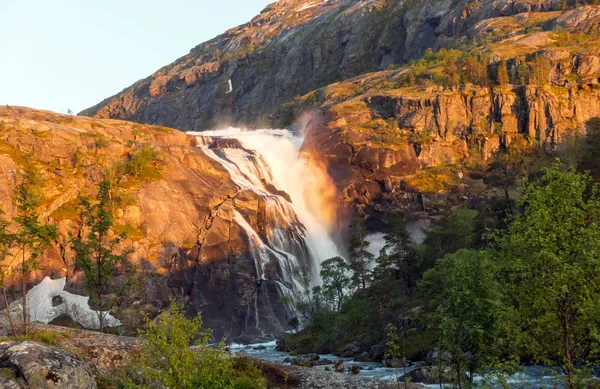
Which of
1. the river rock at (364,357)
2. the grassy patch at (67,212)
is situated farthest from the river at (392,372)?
the grassy patch at (67,212)

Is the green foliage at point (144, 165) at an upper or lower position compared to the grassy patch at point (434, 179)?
lower

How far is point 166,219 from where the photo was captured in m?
91.5

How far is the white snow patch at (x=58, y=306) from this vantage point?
73.9 m

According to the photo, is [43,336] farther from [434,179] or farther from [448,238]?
[434,179]

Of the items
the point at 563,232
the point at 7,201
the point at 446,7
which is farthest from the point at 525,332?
the point at 446,7

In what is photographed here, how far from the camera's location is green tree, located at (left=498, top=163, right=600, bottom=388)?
741 inches

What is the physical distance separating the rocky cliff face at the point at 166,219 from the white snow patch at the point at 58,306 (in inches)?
81.9

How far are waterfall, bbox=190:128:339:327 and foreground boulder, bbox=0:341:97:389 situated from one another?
57.1 meters

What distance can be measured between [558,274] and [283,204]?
8569 centimetres

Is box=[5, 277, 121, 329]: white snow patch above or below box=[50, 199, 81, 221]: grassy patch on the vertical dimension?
below

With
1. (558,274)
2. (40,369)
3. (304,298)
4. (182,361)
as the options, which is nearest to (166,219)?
(304,298)

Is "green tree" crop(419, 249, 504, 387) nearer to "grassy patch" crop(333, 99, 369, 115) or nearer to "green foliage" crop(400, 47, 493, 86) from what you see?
"grassy patch" crop(333, 99, 369, 115)

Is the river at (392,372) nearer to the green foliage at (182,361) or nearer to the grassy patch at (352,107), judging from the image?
the green foliage at (182,361)

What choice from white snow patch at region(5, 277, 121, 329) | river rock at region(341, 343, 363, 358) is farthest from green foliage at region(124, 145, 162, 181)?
river rock at region(341, 343, 363, 358)
